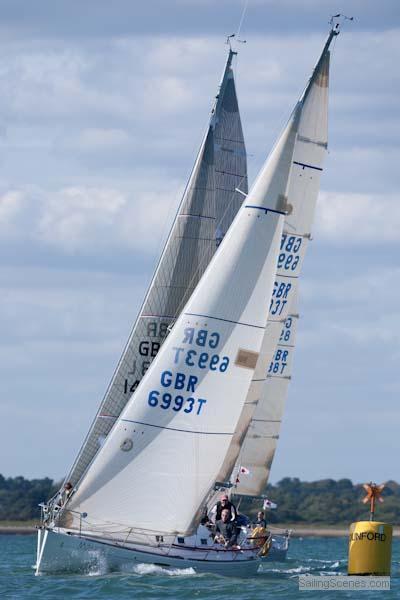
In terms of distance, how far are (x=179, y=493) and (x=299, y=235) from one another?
9258mm

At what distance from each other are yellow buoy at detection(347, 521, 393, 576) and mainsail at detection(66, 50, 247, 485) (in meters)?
7.52

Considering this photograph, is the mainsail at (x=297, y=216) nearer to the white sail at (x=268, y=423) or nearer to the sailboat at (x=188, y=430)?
the sailboat at (x=188, y=430)

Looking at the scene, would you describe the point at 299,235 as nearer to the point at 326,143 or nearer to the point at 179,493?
the point at 326,143

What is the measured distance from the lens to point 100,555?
36594 mm

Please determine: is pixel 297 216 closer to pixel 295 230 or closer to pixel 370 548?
pixel 295 230

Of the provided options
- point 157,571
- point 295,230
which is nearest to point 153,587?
point 157,571

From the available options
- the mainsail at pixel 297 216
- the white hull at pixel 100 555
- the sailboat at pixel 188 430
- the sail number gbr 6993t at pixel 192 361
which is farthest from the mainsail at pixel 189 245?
the sail number gbr 6993t at pixel 192 361

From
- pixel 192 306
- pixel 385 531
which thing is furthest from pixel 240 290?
pixel 385 531

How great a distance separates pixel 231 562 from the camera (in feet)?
126

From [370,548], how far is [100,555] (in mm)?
6096

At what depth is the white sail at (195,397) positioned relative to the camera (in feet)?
121

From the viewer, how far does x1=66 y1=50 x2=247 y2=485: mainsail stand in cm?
4038

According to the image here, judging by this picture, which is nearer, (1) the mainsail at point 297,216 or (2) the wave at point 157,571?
(2) the wave at point 157,571
